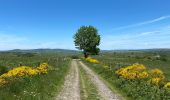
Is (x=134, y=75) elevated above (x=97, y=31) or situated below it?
below

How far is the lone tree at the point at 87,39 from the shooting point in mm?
115688

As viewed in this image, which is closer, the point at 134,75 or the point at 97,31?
→ the point at 134,75

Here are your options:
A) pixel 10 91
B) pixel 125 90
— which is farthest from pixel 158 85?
pixel 10 91

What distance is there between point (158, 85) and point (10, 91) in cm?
1083

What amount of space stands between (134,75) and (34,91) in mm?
11618

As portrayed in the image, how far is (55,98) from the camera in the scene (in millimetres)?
19656

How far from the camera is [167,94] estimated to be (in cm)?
1941

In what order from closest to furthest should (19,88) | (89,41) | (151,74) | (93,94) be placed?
(19,88)
(93,94)
(151,74)
(89,41)

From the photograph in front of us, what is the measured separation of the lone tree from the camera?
116m

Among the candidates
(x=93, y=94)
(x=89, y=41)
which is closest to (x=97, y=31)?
(x=89, y=41)

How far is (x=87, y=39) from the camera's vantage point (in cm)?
11556

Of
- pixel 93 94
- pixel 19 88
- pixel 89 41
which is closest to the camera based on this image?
pixel 19 88

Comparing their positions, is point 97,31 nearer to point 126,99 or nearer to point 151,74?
point 151,74

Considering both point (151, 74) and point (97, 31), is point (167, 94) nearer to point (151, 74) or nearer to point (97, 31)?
point (151, 74)
